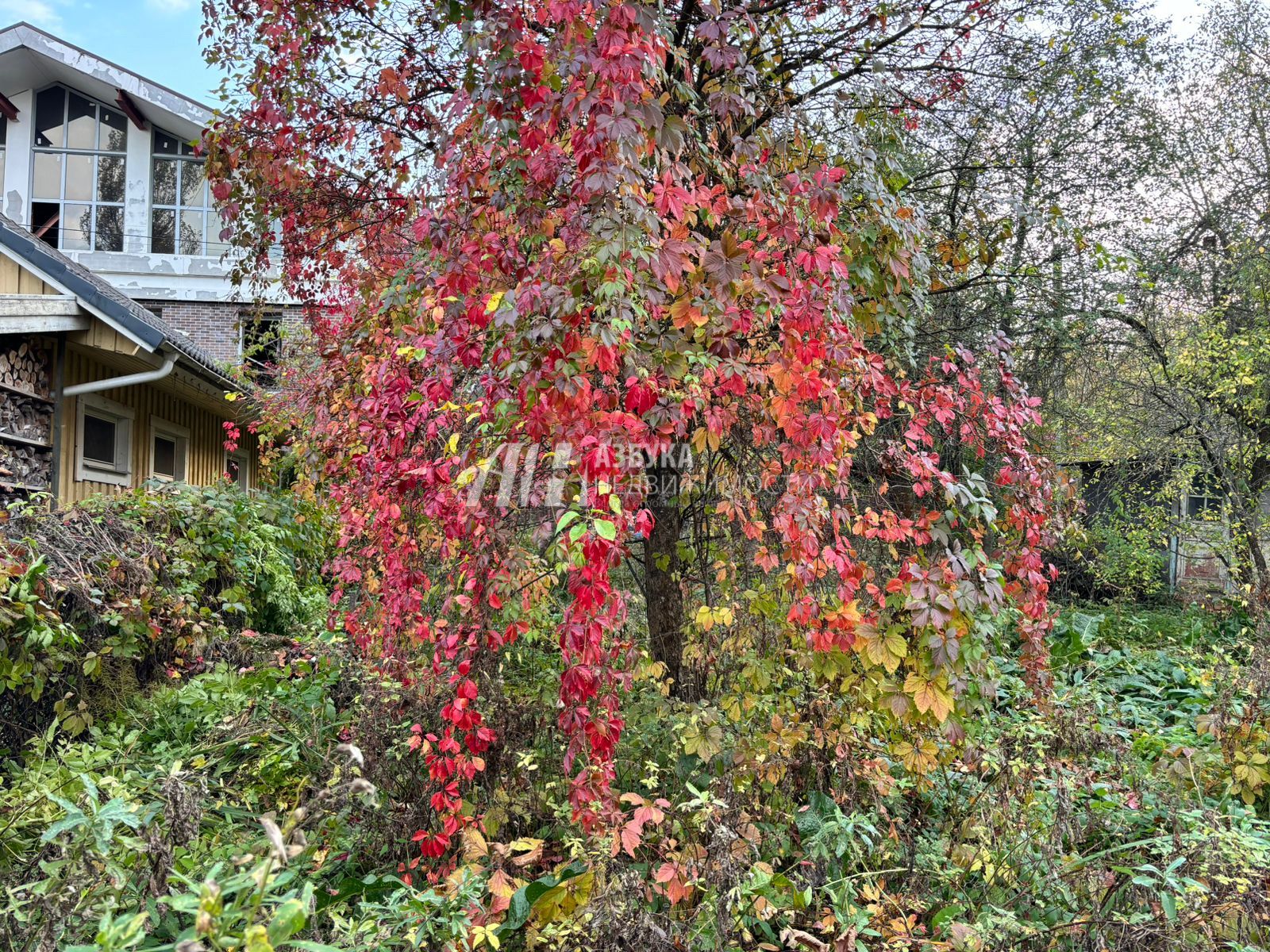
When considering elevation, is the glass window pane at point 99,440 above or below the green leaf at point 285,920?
above

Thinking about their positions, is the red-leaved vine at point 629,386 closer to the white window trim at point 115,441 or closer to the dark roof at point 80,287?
the dark roof at point 80,287

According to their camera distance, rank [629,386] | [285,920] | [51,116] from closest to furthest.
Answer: [285,920]
[629,386]
[51,116]

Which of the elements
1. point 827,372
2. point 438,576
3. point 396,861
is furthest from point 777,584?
point 396,861

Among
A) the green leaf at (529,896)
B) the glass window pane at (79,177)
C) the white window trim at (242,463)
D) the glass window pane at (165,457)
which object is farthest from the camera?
the glass window pane at (79,177)

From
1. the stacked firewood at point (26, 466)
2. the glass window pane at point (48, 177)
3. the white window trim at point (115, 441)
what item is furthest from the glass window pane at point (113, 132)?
the stacked firewood at point (26, 466)

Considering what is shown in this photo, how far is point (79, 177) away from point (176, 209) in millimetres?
1720

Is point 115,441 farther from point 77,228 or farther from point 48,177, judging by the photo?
point 48,177

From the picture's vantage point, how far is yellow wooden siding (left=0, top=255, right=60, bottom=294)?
265 inches

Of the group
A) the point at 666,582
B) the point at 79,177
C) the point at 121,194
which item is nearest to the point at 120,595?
the point at 666,582

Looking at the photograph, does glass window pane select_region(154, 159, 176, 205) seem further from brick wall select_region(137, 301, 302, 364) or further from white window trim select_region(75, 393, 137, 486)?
white window trim select_region(75, 393, 137, 486)

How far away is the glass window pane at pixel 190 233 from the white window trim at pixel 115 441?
7.83 m

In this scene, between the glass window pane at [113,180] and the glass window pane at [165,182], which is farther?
the glass window pane at [165,182]

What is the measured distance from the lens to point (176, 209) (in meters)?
15.0

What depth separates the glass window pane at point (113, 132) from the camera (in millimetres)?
14797
